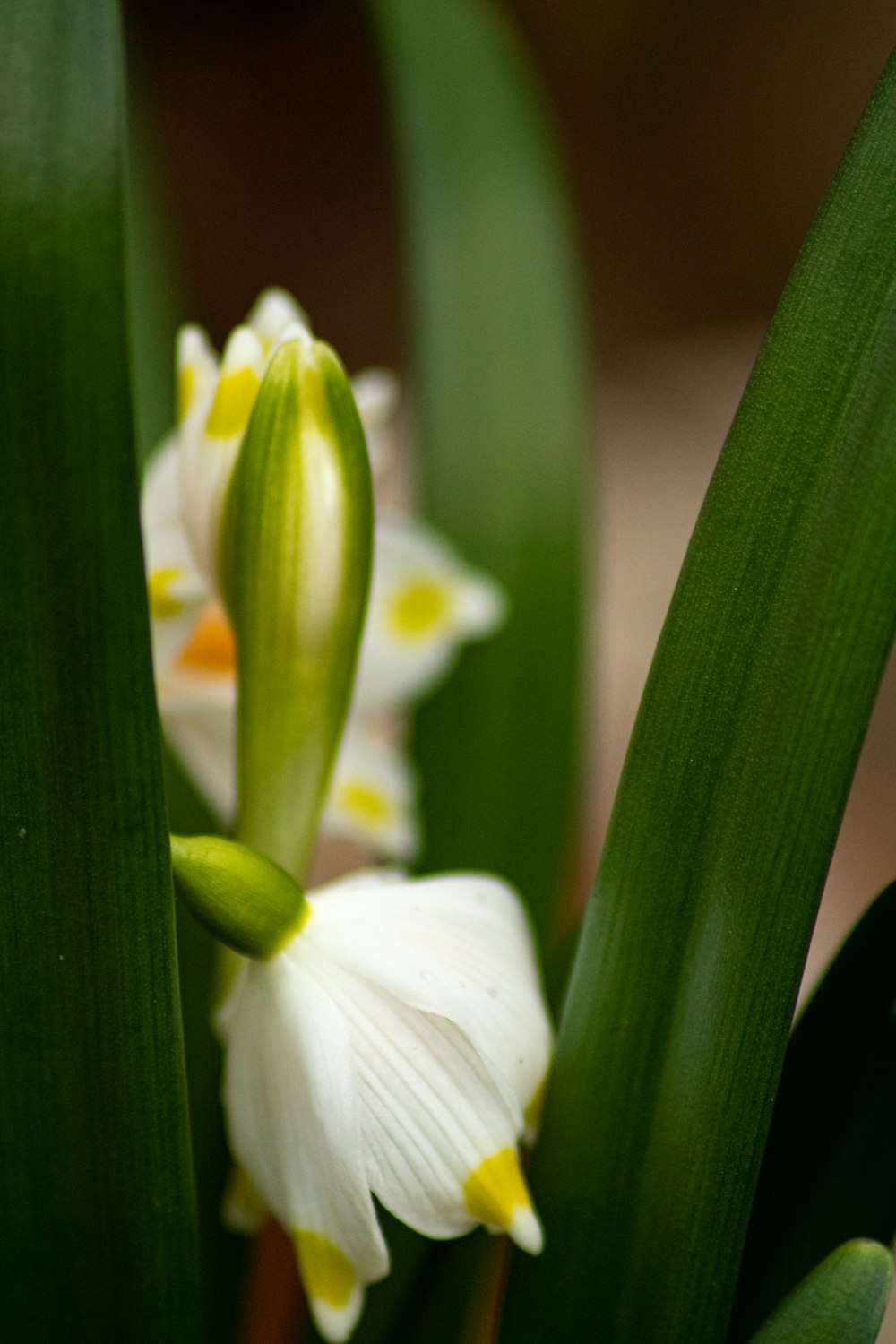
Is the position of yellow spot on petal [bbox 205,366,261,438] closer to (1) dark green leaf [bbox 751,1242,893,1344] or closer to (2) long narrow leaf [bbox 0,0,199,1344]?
(2) long narrow leaf [bbox 0,0,199,1344]

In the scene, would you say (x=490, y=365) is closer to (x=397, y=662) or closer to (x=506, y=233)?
(x=506, y=233)

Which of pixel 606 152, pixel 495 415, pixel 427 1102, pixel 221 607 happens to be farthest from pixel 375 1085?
pixel 606 152

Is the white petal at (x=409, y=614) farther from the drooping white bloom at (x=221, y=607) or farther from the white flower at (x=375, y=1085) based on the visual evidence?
the white flower at (x=375, y=1085)

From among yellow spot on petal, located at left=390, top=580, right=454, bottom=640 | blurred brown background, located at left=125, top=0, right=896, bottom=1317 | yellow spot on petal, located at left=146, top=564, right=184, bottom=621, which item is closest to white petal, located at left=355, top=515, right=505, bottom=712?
yellow spot on petal, located at left=390, top=580, right=454, bottom=640

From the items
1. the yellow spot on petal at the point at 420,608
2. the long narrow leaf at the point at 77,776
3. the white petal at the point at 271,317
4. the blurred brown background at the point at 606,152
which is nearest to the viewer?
the long narrow leaf at the point at 77,776

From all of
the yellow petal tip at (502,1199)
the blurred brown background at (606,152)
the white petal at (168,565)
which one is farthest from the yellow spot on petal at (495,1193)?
the blurred brown background at (606,152)

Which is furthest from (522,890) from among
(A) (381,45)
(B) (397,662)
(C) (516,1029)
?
(A) (381,45)
